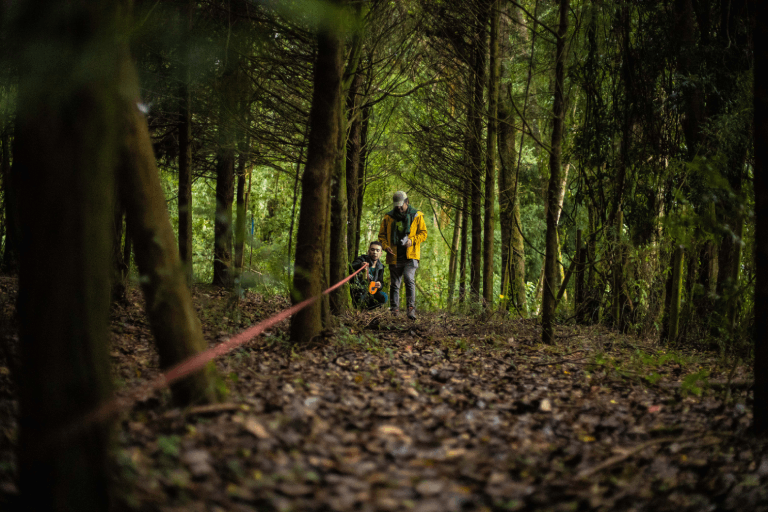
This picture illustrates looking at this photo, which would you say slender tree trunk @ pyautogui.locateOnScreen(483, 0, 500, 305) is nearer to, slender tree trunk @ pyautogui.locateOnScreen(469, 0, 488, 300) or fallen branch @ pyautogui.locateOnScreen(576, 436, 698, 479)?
slender tree trunk @ pyautogui.locateOnScreen(469, 0, 488, 300)

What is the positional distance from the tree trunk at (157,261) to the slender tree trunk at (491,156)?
6.20 m

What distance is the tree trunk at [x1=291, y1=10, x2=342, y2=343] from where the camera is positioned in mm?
4938

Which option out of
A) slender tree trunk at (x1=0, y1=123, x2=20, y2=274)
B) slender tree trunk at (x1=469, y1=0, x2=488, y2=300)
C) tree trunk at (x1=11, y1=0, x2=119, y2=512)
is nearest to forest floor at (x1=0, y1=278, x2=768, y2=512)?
tree trunk at (x1=11, y1=0, x2=119, y2=512)

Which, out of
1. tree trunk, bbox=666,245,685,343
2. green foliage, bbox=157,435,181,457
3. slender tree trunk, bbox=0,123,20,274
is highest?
slender tree trunk, bbox=0,123,20,274

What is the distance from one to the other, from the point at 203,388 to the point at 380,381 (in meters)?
1.69

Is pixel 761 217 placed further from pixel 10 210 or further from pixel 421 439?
pixel 10 210

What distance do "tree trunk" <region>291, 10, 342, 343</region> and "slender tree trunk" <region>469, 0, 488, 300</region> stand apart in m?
3.99

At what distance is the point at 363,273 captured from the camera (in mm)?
8984

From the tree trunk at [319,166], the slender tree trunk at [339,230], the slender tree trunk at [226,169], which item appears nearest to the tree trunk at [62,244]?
the slender tree trunk at [226,169]

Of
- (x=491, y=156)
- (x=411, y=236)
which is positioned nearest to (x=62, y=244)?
(x=411, y=236)

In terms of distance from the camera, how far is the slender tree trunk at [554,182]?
620cm

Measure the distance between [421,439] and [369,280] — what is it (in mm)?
5988

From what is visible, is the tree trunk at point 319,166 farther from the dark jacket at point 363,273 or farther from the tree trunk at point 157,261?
the dark jacket at point 363,273

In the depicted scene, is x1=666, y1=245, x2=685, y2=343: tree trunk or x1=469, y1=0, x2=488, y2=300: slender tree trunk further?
x1=469, y1=0, x2=488, y2=300: slender tree trunk
